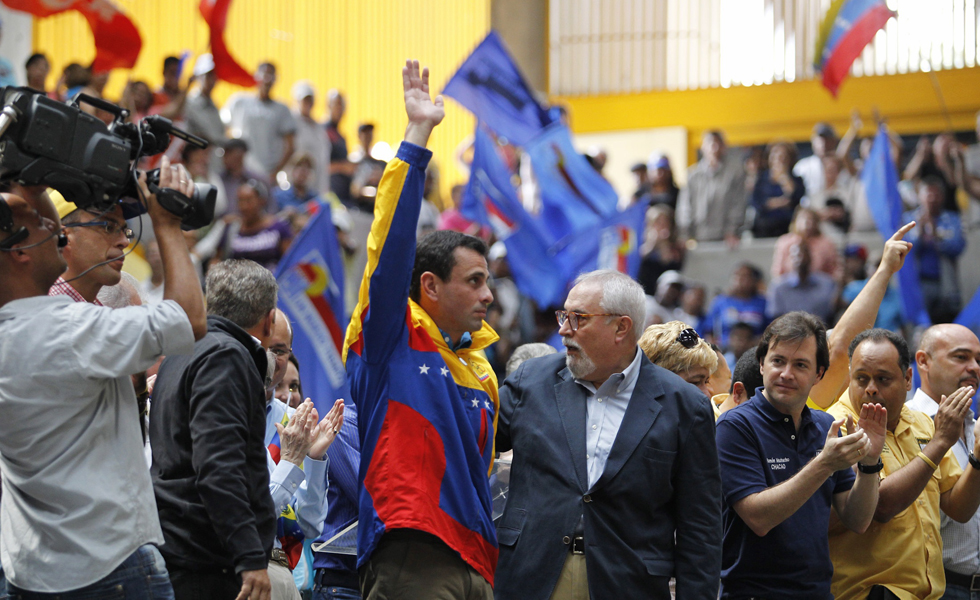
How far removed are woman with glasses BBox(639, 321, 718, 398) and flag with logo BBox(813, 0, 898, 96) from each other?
25.2 feet

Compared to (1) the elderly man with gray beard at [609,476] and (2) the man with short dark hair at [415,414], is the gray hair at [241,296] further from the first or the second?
(1) the elderly man with gray beard at [609,476]

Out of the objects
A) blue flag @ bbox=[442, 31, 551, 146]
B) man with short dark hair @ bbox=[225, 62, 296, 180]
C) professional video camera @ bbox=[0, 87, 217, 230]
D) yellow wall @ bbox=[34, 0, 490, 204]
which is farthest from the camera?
yellow wall @ bbox=[34, 0, 490, 204]

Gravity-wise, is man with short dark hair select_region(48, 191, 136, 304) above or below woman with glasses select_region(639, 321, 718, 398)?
above

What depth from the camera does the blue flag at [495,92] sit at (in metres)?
10.3

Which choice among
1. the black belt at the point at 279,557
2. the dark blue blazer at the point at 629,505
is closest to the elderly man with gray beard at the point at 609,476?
the dark blue blazer at the point at 629,505

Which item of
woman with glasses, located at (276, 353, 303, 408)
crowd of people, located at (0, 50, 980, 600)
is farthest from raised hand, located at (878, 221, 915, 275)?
woman with glasses, located at (276, 353, 303, 408)

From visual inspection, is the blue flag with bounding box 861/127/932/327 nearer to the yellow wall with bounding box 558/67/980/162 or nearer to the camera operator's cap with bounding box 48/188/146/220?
the yellow wall with bounding box 558/67/980/162

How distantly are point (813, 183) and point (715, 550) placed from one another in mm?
10146

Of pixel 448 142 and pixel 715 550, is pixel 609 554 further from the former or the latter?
pixel 448 142

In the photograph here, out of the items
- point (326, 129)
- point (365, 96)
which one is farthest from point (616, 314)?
point (365, 96)

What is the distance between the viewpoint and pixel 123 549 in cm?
255

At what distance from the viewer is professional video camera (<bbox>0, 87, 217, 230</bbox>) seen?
246 centimetres

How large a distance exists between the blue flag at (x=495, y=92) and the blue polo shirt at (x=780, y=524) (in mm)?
6751

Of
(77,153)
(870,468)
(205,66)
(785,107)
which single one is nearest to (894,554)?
(870,468)
